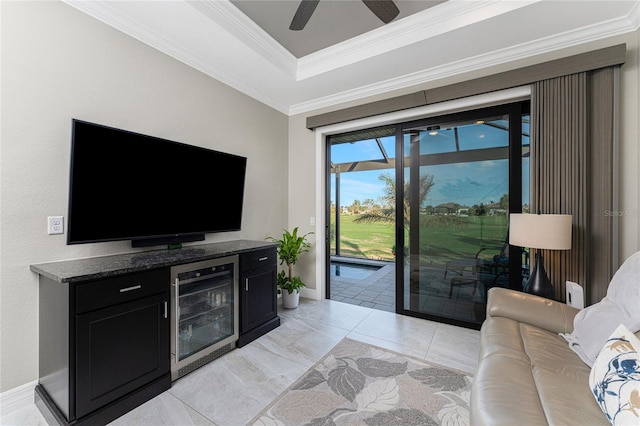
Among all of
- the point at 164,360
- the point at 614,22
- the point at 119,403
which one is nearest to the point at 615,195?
the point at 614,22

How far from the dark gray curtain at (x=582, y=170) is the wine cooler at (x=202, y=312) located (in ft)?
9.59

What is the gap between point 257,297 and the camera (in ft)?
Result: 8.70

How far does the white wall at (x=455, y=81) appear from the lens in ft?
6.89

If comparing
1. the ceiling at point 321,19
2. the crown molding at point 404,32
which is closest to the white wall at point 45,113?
the ceiling at point 321,19

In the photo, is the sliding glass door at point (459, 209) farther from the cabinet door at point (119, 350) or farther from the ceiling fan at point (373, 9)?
the cabinet door at point (119, 350)

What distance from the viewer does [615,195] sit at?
2.11 meters

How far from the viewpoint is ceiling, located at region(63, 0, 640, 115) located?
80.7 inches

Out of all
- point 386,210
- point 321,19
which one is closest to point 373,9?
point 321,19

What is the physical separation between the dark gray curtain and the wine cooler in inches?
115

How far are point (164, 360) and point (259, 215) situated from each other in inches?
76.0

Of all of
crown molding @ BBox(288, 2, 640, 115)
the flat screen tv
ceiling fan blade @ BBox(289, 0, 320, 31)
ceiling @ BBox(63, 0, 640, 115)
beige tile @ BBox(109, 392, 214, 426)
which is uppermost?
ceiling @ BBox(63, 0, 640, 115)

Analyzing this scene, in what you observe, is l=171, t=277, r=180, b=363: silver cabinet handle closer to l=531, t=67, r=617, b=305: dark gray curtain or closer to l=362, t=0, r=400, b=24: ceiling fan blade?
l=362, t=0, r=400, b=24: ceiling fan blade

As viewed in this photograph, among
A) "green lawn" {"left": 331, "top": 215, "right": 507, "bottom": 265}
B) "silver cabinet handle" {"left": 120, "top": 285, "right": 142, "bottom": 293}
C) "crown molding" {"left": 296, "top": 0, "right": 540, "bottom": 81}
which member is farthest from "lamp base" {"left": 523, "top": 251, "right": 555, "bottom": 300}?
"silver cabinet handle" {"left": 120, "top": 285, "right": 142, "bottom": 293}

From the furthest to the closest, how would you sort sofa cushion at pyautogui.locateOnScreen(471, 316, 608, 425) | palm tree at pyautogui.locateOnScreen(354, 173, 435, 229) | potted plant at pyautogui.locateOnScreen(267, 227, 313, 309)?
palm tree at pyautogui.locateOnScreen(354, 173, 435, 229) → potted plant at pyautogui.locateOnScreen(267, 227, 313, 309) → sofa cushion at pyautogui.locateOnScreen(471, 316, 608, 425)
